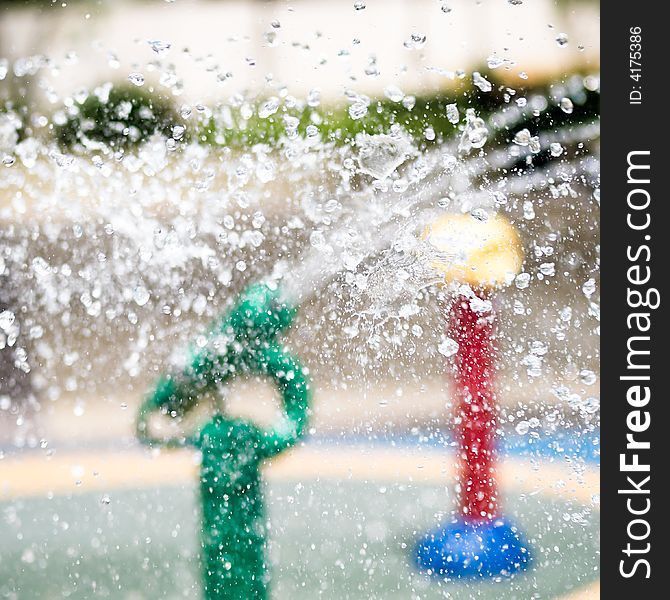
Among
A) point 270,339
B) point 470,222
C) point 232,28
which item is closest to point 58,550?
point 270,339

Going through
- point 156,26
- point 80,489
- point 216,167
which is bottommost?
point 80,489

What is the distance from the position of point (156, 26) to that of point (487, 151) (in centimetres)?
141

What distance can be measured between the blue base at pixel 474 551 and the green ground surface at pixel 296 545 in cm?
3

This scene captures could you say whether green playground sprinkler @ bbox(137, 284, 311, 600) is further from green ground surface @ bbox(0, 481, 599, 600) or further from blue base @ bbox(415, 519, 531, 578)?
blue base @ bbox(415, 519, 531, 578)

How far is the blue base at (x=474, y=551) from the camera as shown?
1424 mm

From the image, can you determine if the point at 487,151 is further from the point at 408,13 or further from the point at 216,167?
the point at 216,167

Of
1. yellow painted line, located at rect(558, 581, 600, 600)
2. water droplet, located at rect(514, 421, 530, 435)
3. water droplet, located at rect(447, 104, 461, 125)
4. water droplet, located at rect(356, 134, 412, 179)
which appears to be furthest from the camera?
water droplet, located at rect(514, 421, 530, 435)

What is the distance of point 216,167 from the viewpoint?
3305mm

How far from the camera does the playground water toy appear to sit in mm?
1458

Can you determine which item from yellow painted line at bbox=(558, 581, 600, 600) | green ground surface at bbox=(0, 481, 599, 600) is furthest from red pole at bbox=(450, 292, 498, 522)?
yellow painted line at bbox=(558, 581, 600, 600)

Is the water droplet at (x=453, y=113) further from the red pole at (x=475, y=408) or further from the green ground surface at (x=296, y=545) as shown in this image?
the green ground surface at (x=296, y=545)

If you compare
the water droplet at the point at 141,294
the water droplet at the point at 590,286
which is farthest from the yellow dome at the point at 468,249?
the water droplet at the point at 141,294

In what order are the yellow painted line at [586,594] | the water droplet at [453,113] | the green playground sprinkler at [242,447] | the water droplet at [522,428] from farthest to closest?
the water droplet at [522,428], the water droplet at [453,113], the yellow painted line at [586,594], the green playground sprinkler at [242,447]

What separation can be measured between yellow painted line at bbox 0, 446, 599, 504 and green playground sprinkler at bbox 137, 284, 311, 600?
955mm
